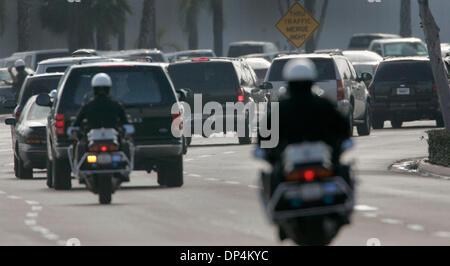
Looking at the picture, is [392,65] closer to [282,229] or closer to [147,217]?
[147,217]

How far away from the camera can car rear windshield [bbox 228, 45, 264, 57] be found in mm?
67625

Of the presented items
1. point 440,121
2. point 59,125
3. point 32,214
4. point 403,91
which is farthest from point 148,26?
point 32,214

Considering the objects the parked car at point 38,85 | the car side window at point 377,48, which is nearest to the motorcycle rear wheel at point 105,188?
the parked car at point 38,85

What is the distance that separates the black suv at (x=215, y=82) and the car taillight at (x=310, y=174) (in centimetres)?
1936

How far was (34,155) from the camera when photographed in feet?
73.9

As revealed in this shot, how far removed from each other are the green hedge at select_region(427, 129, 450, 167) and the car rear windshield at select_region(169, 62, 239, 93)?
6643mm

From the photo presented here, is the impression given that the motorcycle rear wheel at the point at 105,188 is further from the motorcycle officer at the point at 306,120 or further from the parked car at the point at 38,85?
the parked car at the point at 38,85

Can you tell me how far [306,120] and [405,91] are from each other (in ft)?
83.1

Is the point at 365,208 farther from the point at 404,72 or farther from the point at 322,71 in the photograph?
the point at 404,72

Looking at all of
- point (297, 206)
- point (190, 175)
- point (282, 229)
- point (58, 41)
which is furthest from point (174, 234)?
point (58, 41)

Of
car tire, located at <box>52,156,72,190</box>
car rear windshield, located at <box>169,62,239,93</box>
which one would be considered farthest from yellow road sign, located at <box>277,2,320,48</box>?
car tire, located at <box>52,156,72,190</box>

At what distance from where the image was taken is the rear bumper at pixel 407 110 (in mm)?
34781

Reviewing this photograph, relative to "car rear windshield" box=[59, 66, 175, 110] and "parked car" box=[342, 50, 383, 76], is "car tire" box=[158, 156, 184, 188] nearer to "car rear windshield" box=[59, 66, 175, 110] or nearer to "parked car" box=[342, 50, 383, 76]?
"car rear windshield" box=[59, 66, 175, 110]
